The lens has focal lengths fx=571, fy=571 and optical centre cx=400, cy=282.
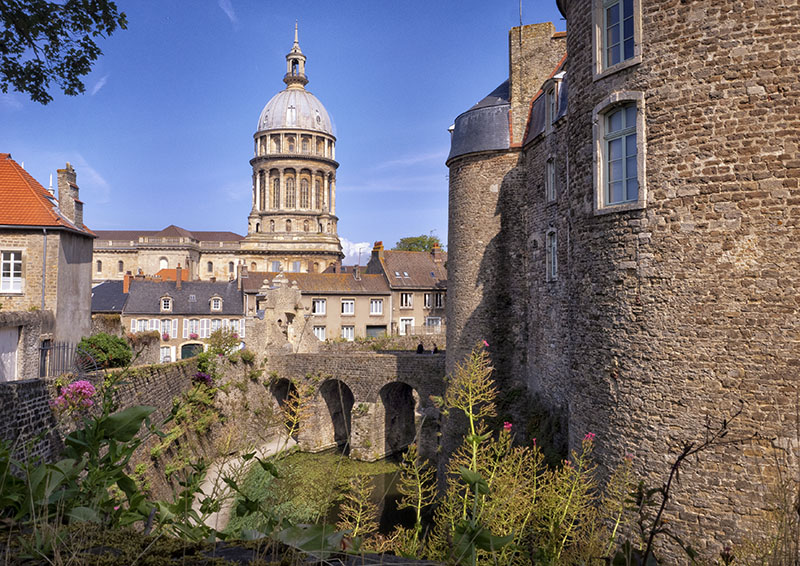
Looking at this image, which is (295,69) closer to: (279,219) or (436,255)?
(279,219)

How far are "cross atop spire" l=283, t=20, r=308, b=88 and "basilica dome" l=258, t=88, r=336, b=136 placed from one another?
2.42 meters

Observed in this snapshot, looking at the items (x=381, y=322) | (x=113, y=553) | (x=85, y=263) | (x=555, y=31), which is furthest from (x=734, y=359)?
(x=381, y=322)

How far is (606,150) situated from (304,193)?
209ft

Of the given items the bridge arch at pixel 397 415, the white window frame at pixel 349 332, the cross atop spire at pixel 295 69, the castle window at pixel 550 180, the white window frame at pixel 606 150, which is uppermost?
the cross atop spire at pixel 295 69

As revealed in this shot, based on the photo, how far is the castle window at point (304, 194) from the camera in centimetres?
6813

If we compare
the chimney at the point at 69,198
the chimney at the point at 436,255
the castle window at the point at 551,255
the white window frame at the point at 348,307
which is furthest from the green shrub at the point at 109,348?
the chimney at the point at 436,255

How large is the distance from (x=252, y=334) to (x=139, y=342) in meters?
4.56

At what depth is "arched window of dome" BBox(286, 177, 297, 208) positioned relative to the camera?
223 feet

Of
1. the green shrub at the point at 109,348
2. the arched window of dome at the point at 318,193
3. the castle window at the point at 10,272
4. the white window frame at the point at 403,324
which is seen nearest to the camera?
the green shrub at the point at 109,348

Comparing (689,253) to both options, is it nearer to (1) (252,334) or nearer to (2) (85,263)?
(2) (85,263)

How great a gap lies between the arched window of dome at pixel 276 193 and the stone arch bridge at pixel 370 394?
45.5 m

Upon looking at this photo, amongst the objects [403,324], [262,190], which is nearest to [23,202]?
[403,324]

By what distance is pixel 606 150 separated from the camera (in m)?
7.18

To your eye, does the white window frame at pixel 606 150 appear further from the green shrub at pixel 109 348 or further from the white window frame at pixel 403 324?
the white window frame at pixel 403 324
